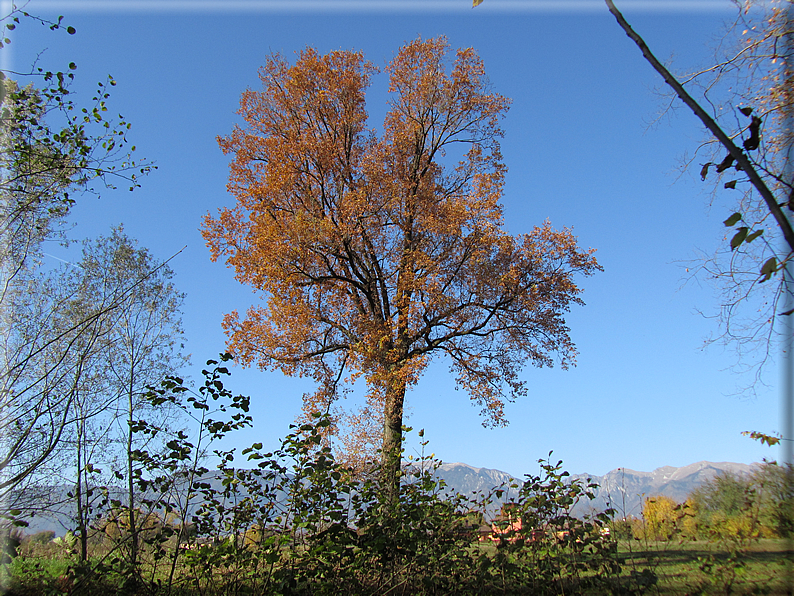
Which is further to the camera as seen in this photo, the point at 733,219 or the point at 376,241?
the point at 376,241

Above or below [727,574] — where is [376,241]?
above

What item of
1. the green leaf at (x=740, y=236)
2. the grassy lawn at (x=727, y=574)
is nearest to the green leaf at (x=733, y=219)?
the green leaf at (x=740, y=236)

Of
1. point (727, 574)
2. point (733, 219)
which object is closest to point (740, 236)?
point (733, 219)

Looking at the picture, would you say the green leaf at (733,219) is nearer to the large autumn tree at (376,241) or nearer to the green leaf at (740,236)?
the green leaf at (740,236)

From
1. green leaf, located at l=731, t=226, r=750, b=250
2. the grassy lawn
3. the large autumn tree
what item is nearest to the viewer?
green leaf, located at l=731, t=226, r=750, b=250

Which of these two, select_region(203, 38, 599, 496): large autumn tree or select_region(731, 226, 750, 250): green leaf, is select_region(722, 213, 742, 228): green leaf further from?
select_region(203, 38, 599, 496): large autumn tree

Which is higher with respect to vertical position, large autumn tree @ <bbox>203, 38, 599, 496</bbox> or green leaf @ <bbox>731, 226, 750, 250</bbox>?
large autumn tree @ <bbox>203, 38, 599, 496</bbox>

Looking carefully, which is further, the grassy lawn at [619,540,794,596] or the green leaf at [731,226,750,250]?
the grassy lawn at [619,540,794,596]

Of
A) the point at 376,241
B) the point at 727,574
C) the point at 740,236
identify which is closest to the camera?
the point at 740,236

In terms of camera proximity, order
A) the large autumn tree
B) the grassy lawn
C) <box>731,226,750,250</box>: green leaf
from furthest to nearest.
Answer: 1. the large autumn tree
2. the grassy lawn
3. <box>731,226,750,250</box>: green leaf

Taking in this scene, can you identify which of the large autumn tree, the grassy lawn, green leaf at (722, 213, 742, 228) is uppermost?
the large autumn tree

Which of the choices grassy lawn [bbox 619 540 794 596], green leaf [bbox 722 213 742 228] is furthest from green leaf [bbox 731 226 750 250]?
grassy lawn [bbox 619 540 794 596]

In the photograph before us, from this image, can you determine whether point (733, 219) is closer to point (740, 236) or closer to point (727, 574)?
point (740, 236)

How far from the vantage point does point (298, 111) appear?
12359 millimetres
